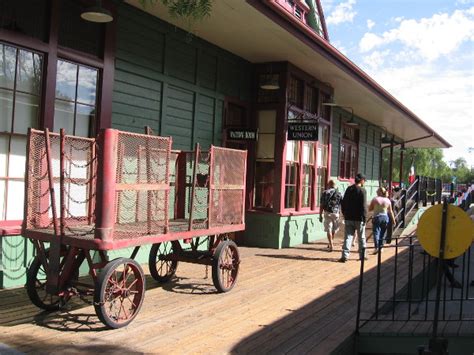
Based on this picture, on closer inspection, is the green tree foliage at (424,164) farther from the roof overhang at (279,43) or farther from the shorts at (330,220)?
the shorts at (330,220)

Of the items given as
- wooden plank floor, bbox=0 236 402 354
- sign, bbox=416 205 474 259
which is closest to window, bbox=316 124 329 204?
wooden plank floor, bbox=0 236 402 354

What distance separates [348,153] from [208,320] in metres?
13.8

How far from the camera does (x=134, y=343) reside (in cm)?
472

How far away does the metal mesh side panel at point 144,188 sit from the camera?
5.26 meters

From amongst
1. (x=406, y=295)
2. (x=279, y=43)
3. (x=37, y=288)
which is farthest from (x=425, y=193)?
(x=37, y=288)

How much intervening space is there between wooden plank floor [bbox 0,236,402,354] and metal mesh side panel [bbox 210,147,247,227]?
1.00m

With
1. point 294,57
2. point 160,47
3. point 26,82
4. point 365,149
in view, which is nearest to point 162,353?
point 26,82

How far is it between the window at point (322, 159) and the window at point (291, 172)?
4.72ft

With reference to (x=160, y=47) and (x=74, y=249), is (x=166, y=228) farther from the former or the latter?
(x=160, y=47)

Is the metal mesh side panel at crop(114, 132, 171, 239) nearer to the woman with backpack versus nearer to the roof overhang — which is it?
the roof overhang

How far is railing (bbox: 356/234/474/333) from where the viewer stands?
5918mm

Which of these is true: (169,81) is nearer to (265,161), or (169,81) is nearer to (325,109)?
(265,161)

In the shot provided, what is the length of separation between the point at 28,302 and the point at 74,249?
1267 millimetres

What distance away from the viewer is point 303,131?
10.9 m
